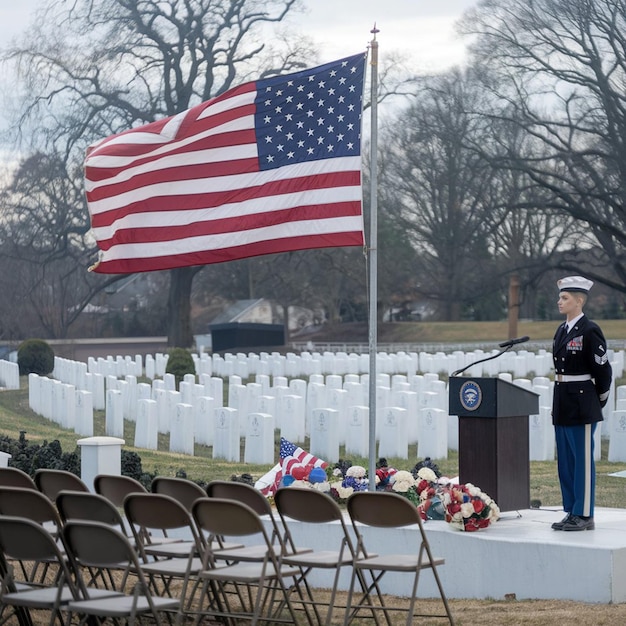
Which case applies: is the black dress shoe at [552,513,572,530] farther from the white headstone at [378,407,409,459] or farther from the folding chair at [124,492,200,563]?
the white headstone at [378,407,409,459]

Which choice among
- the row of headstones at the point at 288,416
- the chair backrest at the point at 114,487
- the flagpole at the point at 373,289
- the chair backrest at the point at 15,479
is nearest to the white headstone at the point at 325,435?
the row of headstones at the point at 288,416

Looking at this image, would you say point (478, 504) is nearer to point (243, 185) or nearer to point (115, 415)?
point (243, 185)

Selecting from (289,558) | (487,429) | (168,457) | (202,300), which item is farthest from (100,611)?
(202,300)

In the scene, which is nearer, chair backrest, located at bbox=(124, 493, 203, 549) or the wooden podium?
chair backrest, located at bbox=(124, 493, 203, 549)

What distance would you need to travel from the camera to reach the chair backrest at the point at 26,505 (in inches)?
236

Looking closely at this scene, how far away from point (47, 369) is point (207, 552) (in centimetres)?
2916

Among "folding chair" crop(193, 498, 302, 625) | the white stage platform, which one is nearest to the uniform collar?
the white stage platform

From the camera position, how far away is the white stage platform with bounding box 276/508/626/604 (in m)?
6.62

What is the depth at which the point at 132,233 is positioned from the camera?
9.15 meters

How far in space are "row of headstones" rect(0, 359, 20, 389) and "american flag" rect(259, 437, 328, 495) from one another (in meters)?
21.8

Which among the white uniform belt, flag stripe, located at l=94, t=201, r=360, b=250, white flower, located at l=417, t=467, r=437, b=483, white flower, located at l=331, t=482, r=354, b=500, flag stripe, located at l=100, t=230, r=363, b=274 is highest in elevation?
flag stripe, located at l=94, t=201, r=360, b=250

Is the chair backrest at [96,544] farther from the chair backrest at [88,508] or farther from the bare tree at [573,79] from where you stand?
the bare tree at [573,79]

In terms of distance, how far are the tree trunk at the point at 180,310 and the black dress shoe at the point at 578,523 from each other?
3687cm

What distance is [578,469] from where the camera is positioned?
7.50 m
